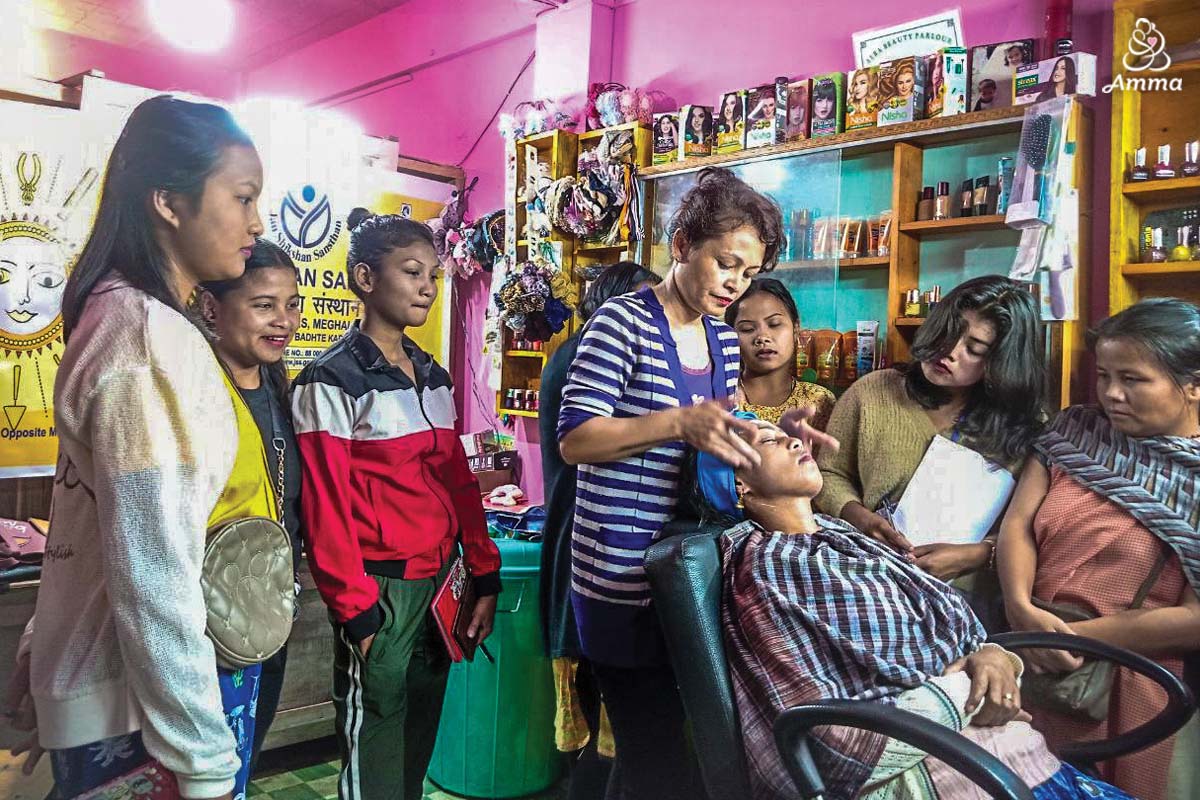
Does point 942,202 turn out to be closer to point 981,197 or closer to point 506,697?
point 981,197

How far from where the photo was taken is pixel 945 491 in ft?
7.15

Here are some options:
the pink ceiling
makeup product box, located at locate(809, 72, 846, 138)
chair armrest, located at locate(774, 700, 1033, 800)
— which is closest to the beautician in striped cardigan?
chair armrest, located at locate(774, 700, 1033, 800)

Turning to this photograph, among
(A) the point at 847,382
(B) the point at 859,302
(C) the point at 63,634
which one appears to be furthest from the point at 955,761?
(B) the point at 859,302

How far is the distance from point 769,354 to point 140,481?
6.03 ft

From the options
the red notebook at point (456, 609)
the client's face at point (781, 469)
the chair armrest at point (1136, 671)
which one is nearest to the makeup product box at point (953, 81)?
the client's face at point (781, 469)

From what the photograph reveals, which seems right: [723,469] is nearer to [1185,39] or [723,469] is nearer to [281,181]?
[1185,39]

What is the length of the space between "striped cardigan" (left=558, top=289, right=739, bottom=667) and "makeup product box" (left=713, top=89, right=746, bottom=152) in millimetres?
1864

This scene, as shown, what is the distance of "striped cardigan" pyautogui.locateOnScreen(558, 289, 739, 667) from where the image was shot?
1621mm

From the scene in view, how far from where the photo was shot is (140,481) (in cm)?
100

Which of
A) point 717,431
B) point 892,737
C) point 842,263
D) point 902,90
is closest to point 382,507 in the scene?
point 717,431

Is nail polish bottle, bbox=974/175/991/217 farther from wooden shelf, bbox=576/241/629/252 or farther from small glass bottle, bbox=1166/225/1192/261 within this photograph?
wooden shelf, bbox=576/241/629/252

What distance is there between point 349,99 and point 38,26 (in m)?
1.83

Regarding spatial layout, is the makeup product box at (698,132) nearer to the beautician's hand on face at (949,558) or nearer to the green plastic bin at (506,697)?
the green plastic bin at (506,697)

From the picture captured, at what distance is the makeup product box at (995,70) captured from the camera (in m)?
2.66
